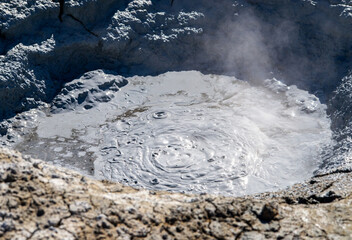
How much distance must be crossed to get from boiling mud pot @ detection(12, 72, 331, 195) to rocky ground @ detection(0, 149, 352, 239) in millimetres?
1300

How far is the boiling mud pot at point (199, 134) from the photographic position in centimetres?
408

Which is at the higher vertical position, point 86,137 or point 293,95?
point 293,95

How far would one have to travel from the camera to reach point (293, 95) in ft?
16.6

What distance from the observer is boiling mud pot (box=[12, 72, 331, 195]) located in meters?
4.08

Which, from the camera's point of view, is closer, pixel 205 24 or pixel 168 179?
pixel 168 179

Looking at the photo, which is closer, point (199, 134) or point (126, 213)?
point (126, 213)

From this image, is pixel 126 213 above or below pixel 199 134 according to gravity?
below

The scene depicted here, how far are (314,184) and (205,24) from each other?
269 centimetres

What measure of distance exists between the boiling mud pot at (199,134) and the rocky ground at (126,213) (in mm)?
1300

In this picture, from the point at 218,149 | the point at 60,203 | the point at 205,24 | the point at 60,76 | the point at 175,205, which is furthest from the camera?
the point at 205,24

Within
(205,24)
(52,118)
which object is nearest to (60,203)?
(52,118)

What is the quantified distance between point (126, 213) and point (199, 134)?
2119mm

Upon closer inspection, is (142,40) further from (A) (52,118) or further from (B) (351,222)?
(B) (351,222)

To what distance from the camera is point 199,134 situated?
178 inches
